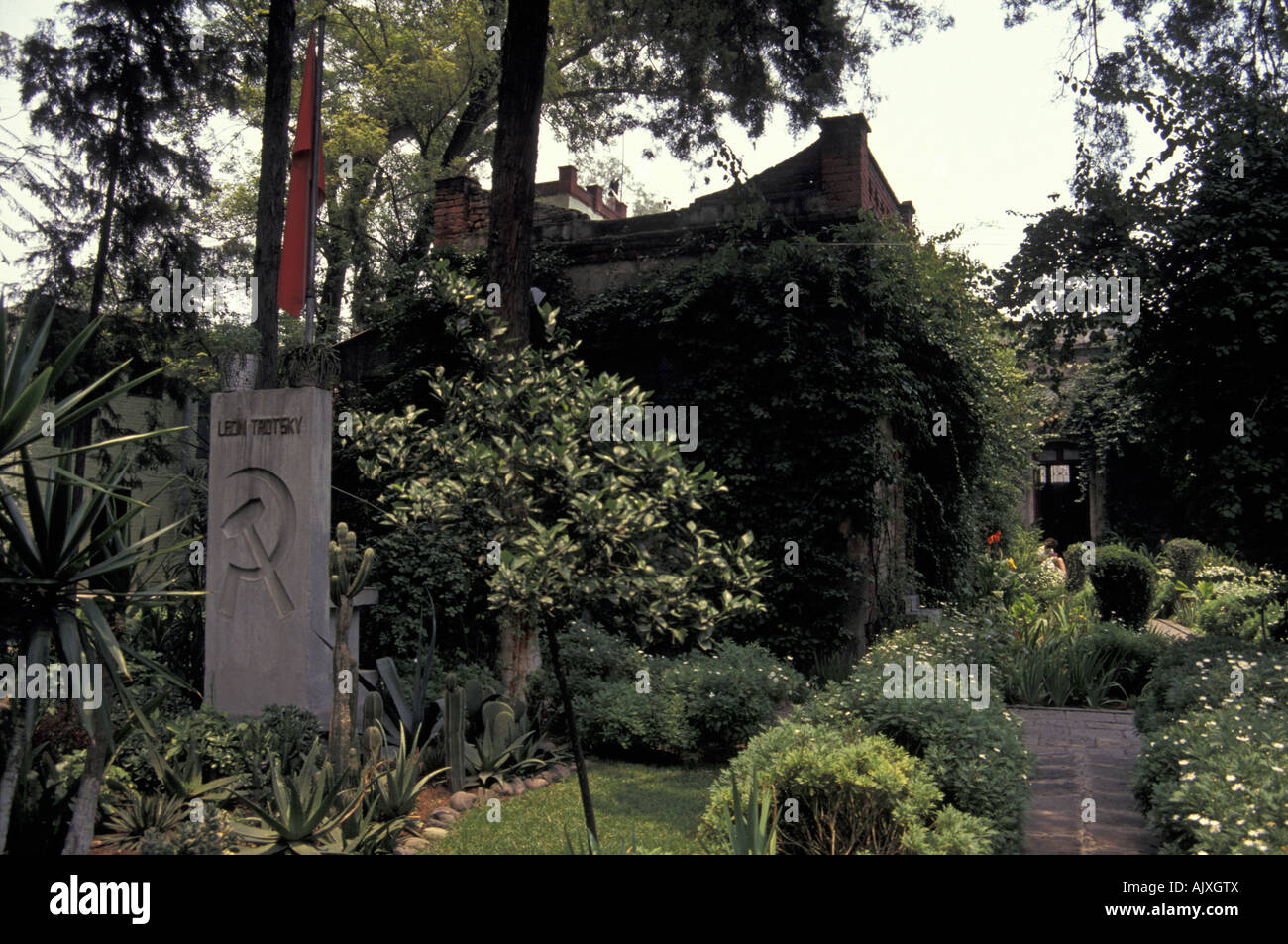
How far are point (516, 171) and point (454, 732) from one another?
17.6 ft

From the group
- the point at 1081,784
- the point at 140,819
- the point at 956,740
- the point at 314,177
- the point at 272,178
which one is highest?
the point at 272,178

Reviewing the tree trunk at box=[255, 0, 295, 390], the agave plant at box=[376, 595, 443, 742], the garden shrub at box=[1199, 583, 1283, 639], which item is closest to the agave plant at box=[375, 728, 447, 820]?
the agave plant at box=[376, 595, 443, 742]

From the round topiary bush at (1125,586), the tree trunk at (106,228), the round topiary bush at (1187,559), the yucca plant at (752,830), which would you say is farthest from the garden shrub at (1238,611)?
the tree trunk at (106,228)

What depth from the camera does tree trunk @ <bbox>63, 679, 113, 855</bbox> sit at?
4605mm

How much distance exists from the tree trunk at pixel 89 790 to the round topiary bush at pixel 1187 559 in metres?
17.1

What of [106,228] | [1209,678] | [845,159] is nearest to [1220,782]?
[1209,678]

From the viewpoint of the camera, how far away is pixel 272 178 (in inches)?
458

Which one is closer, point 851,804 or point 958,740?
point 851,804

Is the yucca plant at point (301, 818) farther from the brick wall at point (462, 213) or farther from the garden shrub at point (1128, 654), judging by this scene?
the brick wall at point (462, 213)

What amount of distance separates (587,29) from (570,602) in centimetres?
1886

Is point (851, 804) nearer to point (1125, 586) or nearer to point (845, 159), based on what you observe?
point (845, 159)
